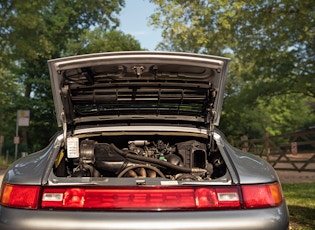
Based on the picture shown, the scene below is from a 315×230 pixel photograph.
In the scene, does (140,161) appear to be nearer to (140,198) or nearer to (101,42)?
(140,198)

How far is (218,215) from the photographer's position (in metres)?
2.42

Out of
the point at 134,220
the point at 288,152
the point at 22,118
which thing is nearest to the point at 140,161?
the point at 134,220

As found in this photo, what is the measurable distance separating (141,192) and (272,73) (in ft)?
72.8

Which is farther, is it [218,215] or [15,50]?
[15,50]

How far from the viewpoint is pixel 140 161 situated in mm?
3783

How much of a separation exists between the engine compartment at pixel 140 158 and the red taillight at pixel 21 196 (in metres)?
0.76

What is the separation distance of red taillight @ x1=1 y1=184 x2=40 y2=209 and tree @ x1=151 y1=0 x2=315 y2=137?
958 cm

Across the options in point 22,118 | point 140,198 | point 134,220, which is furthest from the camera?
point 22,118

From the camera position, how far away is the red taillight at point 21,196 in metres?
2.49

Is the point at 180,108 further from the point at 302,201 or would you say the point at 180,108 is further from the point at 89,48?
the point at 89,48

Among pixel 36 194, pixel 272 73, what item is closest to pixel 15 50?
pixel 272 73

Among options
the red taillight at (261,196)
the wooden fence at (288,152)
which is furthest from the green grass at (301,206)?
the wooden fence at (288,152)

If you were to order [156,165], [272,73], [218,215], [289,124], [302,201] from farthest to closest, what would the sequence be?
1. [289,124]
2. [272,73]
3. [302,201]
4. [156,165]
5. [218,215]

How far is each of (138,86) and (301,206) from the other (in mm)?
4695
